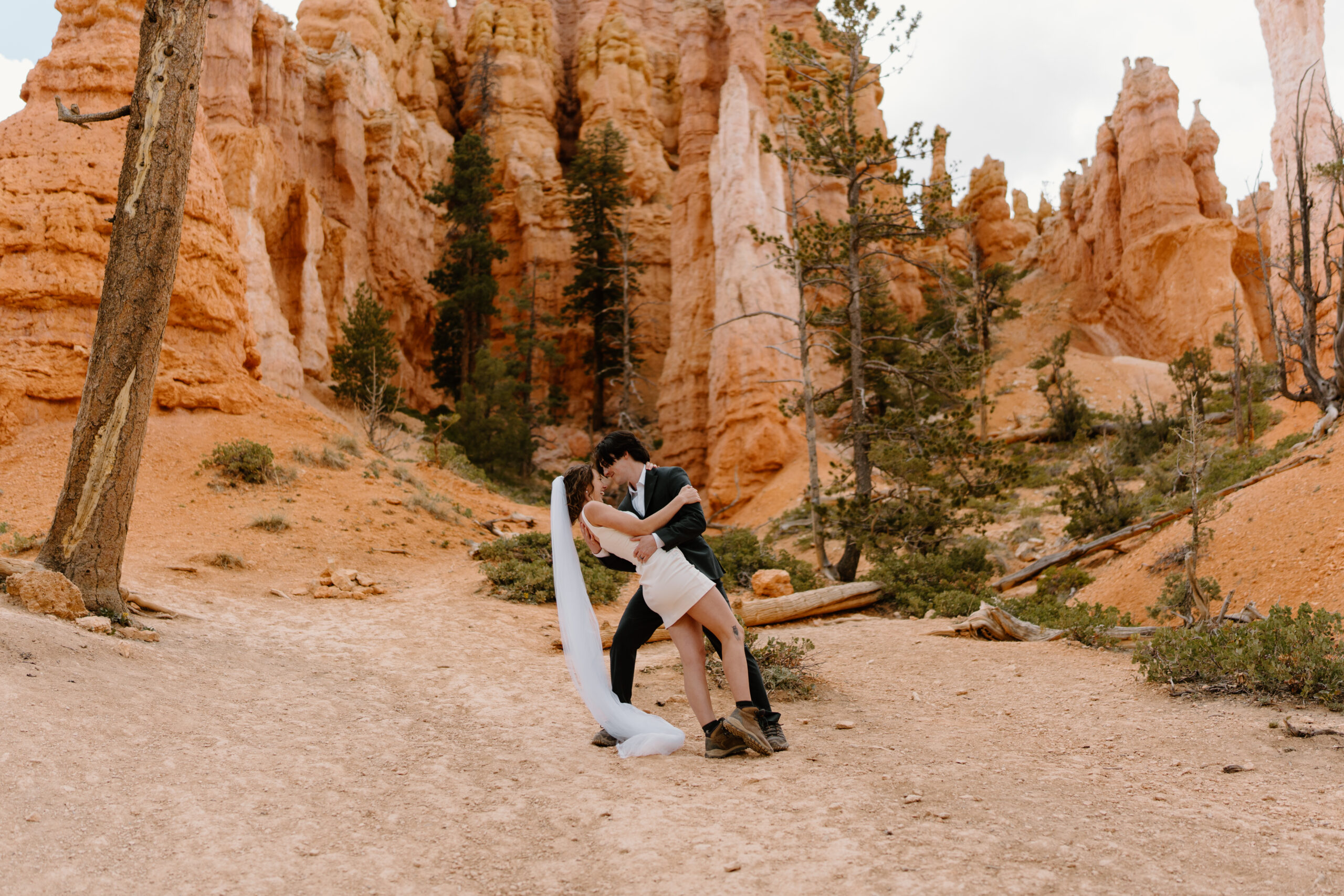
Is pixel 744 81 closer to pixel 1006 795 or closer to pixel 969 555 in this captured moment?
pixel 969 555

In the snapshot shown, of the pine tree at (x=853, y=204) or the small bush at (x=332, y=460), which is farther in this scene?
the small bush at (x=332, y=460)

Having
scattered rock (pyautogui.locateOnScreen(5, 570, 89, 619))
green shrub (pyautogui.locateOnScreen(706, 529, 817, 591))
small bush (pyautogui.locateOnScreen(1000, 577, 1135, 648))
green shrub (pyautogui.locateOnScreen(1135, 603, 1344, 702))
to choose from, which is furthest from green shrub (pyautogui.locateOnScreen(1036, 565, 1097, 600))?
scattered rock (pyautogui.locateOnScreen(5, 570, 89, 619))

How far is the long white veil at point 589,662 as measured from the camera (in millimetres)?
3977

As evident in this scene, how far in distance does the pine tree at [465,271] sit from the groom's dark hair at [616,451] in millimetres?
25877

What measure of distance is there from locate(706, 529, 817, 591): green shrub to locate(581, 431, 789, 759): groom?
21.1 ft

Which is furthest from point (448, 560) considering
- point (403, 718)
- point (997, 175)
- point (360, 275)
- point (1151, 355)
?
point (997, 175)

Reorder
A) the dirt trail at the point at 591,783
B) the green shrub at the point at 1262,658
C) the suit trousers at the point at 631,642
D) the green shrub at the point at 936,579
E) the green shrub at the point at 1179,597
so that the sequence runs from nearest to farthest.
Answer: the dirt trail at the point at 591,783 → the suit trousers at the point at 631,642 → the green shrub at the point at 1262,658 → the green shrub at the point at 1179,597 → the green shrub at the point at 936,579

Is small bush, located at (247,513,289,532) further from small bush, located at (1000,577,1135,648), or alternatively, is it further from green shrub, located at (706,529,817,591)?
small bush, located at (1000,577,1135,648)

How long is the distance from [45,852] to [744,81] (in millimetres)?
28046

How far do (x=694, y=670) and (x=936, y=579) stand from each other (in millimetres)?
6889

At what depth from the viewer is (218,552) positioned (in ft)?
30.7

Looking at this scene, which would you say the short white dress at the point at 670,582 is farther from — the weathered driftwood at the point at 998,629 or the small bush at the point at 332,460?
the small bush at the point at 332,460

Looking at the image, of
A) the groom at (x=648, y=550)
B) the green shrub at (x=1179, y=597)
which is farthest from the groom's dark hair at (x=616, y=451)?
the green shrub at (x=1179, y=597)

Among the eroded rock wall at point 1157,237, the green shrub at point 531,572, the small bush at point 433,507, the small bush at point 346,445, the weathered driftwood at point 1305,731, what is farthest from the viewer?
the eroded rock wall at point 1157,237
